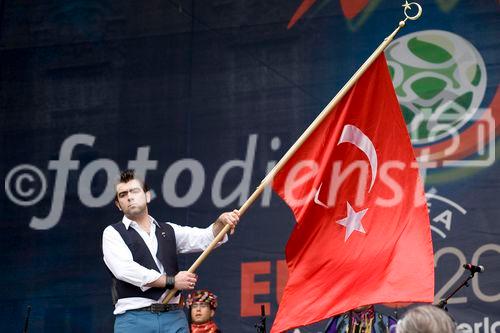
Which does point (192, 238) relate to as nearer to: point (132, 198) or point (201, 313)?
point (132, 198)

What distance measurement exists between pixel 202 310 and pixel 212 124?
1305 mm

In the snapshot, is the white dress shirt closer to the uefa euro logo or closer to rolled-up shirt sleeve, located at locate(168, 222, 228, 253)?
rolled-up shirt sleeve, located at locate(168, 222, 228, 253)

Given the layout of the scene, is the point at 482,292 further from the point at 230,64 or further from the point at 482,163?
the point at 230,64

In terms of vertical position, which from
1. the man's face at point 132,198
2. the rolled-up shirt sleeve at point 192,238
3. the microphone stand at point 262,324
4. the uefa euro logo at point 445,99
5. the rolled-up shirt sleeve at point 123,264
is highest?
the uefa euro logo at point 445,99

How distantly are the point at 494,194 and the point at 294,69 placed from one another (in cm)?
161

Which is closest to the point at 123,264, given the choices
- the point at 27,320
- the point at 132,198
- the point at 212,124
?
the point at 132,198

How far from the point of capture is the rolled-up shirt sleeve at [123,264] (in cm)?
536

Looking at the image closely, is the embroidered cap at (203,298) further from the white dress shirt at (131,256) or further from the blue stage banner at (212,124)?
the white dress shirt at (131,256)

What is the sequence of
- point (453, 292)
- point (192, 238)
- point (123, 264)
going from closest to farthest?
point (123, 264)
point (192, 238)
point (453, 292)

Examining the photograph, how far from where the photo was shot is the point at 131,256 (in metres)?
5.48

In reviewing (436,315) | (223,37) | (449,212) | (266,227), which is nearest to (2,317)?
(266,227)

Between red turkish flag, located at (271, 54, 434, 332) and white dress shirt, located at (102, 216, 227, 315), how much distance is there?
1.59ft

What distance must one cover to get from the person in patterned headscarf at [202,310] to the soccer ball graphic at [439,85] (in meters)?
1.70

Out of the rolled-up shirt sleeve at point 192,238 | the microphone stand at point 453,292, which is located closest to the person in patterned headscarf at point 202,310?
the microphone stand at point 453,292
